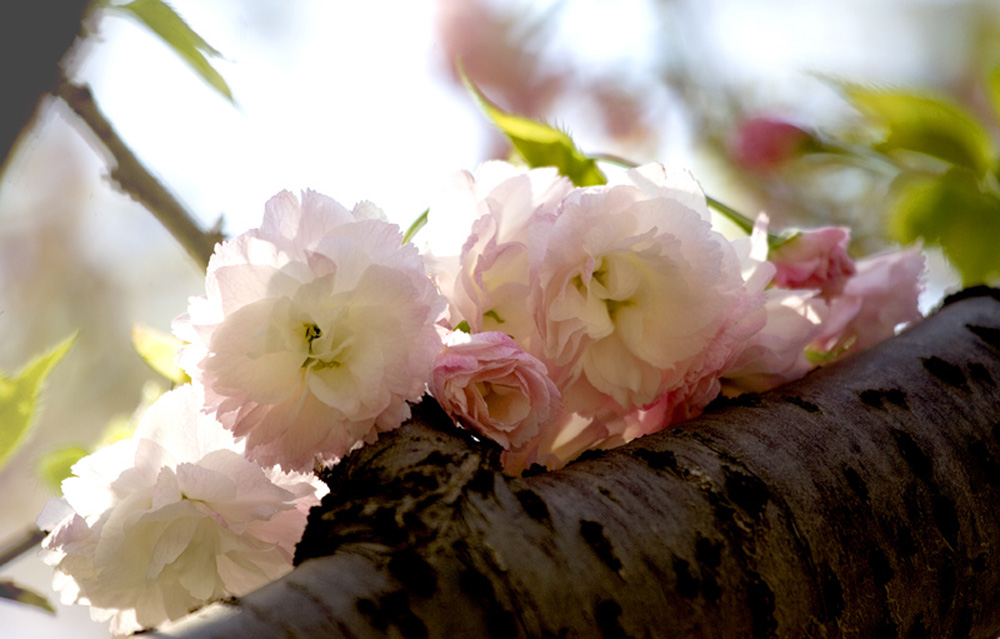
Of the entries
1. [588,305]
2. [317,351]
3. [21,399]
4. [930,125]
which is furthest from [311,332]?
[930,125]

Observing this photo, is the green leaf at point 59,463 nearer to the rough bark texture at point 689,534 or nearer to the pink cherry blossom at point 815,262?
the rough bark texture at point 689,534

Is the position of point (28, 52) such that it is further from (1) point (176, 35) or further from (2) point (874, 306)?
(2) point (874, 306)

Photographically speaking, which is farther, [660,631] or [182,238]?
[182,238]

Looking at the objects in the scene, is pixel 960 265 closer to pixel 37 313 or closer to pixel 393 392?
pixel 393 392

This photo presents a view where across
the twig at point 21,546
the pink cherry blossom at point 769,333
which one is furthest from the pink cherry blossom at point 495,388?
the twig at point 21,546

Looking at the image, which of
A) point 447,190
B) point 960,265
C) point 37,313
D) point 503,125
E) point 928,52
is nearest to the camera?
point 447,190

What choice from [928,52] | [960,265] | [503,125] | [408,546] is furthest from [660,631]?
[928,52]

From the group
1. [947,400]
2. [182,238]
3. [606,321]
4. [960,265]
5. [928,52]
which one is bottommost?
[928,52]
